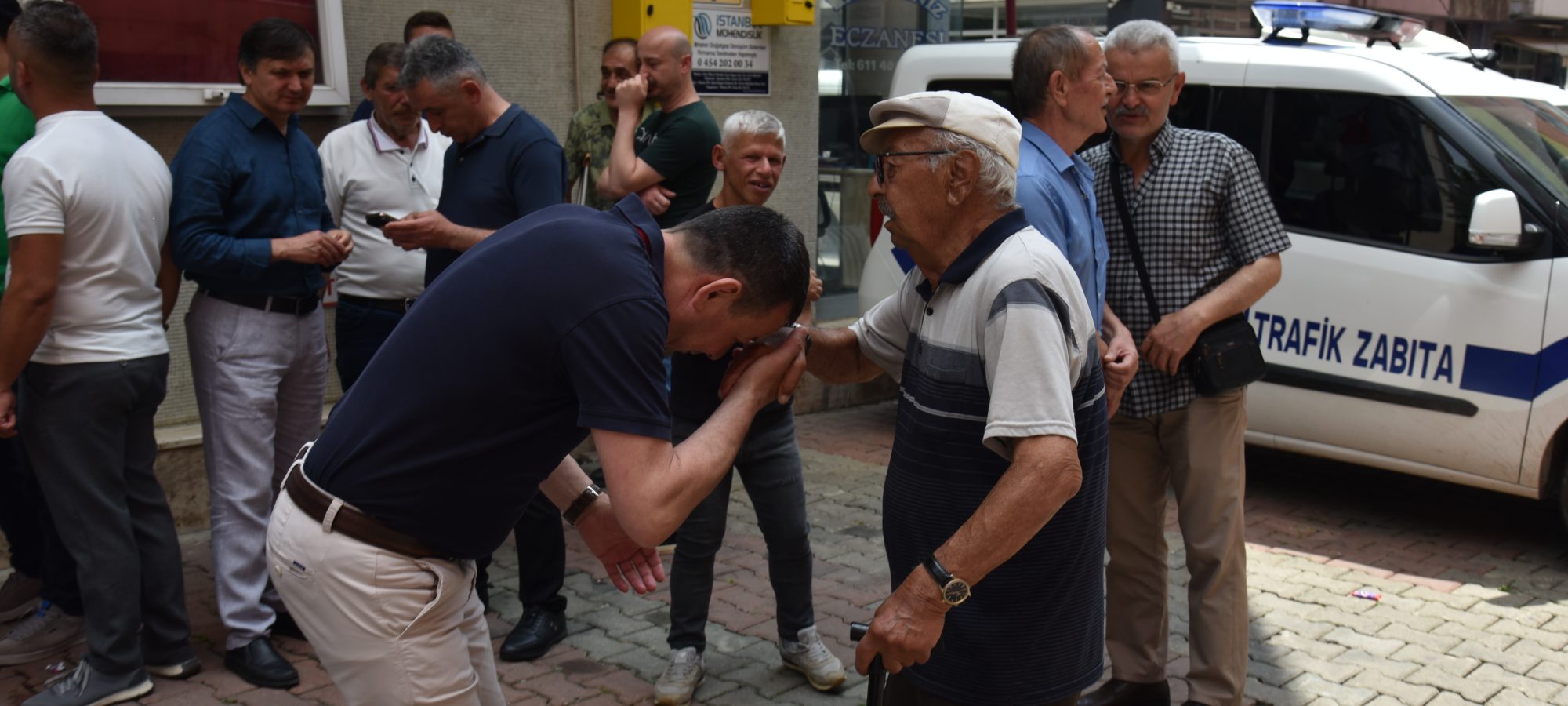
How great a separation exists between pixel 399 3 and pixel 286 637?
3063mm

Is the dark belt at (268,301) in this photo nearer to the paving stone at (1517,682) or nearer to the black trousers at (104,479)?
the black trousers at (104,479)

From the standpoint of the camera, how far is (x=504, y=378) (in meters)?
2.44

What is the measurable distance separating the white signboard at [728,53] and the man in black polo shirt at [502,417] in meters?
5.26

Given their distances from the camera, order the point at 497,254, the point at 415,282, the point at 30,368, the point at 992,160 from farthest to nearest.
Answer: the point at 415,282 < the point at 30,368 < the point at 992,160 < the point at 497,254

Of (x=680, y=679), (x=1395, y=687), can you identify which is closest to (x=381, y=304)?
(x=680, y=679)

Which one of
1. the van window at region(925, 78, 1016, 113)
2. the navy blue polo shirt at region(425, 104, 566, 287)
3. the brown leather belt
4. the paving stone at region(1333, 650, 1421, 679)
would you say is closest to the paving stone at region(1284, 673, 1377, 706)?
the paving stone at region(1333, 650, 1421, 679)

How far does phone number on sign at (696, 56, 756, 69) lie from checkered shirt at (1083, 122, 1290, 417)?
400cm

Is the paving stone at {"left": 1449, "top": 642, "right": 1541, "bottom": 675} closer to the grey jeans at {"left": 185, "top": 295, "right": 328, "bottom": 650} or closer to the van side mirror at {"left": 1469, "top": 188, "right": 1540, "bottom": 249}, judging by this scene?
the van side mirror at {"left": 1469, "top": 188, "right": 1540, "bottom": 249}

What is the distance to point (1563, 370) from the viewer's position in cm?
566

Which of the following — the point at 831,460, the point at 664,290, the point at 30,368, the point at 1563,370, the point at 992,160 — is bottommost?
the point at 831,460

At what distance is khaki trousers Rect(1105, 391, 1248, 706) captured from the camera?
4094mm

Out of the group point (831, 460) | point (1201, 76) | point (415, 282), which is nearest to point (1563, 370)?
point (1201, 76)

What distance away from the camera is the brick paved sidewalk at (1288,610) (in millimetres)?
4512

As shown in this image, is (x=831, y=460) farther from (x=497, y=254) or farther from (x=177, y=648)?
(x=497, y=254)
